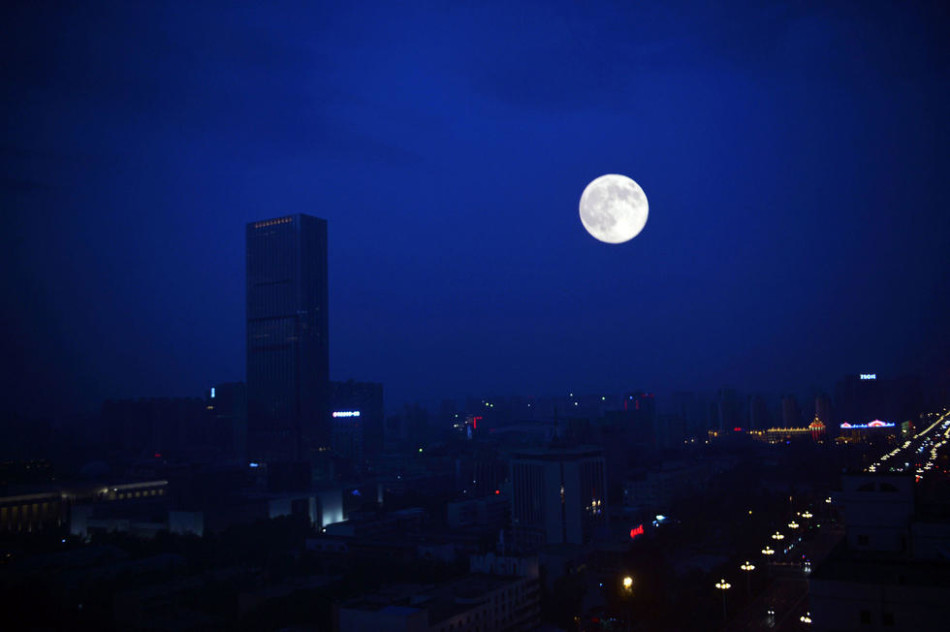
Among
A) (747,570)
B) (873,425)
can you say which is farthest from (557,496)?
(873,425)

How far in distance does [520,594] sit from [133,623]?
15.6ft

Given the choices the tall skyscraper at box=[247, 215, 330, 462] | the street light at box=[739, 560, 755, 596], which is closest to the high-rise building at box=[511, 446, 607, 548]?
the street light at box=[739, 560, 755, 596]

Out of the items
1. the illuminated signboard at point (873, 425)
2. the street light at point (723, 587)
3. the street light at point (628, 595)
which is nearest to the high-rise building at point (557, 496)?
the street light at point (628, 595)

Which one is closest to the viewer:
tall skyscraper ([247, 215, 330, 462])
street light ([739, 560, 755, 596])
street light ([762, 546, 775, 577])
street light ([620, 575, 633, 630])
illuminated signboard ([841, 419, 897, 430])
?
street light ([620, 575, 633, 630])

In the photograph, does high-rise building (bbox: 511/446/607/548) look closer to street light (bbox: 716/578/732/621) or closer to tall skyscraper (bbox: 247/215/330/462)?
street light (bbox: 716/578/732/621)

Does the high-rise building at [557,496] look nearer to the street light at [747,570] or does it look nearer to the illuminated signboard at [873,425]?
the street light at [747,570]

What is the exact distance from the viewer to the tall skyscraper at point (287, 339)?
1145 inches

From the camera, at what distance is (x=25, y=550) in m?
13.9

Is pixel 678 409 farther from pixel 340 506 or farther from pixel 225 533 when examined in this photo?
pixel 225 533

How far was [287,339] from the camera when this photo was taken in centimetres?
3002

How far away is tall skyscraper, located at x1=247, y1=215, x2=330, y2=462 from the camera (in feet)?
95.4

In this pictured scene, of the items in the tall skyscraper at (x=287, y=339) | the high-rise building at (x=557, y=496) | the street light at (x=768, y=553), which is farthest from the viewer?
the tall skyscraper at (x=287, y=339)

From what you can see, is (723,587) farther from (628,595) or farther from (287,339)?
(287,339)

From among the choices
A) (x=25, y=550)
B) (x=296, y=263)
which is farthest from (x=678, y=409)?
(x=25, y=550)
